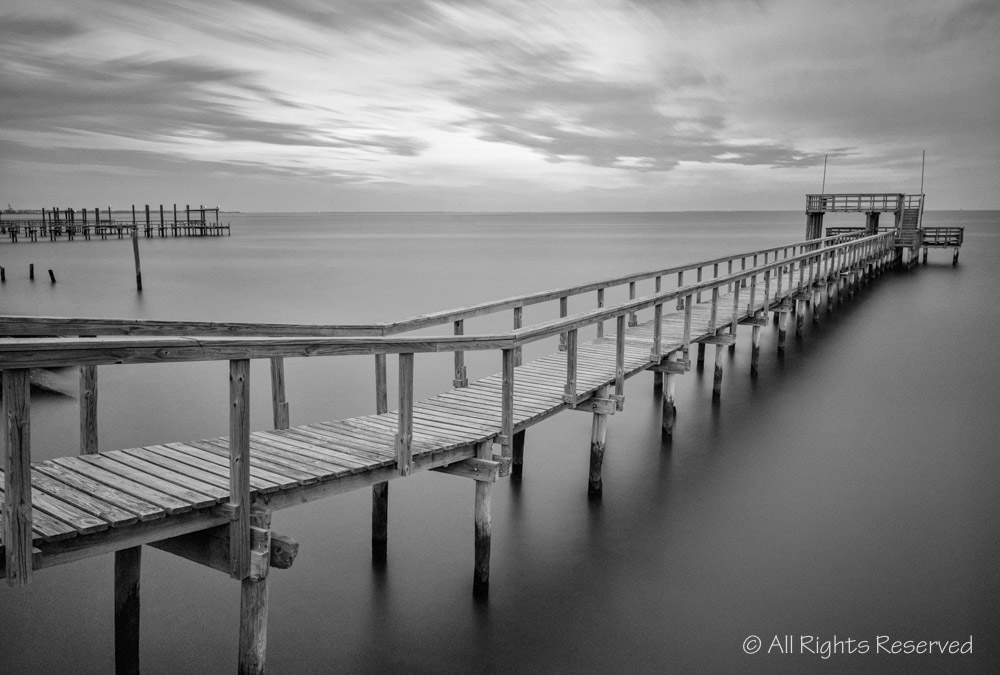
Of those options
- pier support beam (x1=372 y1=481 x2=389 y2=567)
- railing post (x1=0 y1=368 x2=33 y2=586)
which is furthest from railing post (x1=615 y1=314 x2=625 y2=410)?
railing post (x1=0 y1=368 x2=33 y2=586)

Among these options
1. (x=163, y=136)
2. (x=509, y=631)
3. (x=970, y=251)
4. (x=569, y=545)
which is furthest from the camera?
(x=163, y=136)

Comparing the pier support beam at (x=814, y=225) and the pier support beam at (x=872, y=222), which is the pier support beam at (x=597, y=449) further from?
the pier support beam at (x=814, y=225)

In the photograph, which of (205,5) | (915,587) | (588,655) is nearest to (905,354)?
(915,587)

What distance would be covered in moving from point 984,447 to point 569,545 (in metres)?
6.76

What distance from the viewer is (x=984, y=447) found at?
10086mm

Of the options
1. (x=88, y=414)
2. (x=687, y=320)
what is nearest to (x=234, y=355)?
(x=88, y=414)

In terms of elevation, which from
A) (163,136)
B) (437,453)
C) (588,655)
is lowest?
(588,655)

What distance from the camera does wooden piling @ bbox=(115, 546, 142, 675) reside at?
471 centimetres

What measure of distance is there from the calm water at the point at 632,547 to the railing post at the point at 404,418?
1.59 meters

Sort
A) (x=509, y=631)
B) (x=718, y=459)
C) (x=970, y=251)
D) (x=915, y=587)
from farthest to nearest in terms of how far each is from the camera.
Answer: (x=970, y=251), (x=718, y=459), (x=915, y=587), (x=509, y=631)

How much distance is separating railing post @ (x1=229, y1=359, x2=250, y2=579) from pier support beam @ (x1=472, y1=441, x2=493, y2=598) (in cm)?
211

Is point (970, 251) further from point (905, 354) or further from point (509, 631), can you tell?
point (509, 631)

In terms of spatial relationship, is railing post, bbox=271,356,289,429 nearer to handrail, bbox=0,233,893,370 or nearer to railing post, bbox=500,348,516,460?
handrail, bbox=0,233,893,370

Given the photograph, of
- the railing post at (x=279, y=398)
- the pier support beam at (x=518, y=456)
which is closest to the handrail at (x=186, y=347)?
the railing post at (x=279, y=398)
